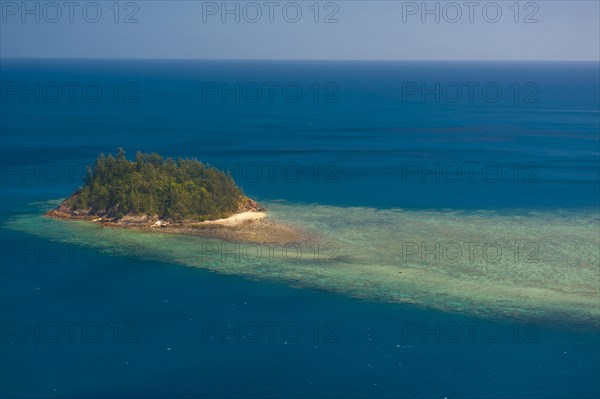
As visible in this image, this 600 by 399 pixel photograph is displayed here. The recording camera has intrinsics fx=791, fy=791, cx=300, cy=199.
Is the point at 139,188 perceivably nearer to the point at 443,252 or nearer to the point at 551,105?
the point at 443,252

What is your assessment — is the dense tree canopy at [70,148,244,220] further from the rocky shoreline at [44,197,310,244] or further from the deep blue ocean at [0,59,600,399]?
the deep blue ocean at [0,59,600,399]

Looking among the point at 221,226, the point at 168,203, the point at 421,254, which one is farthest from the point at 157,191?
the point at 421,254

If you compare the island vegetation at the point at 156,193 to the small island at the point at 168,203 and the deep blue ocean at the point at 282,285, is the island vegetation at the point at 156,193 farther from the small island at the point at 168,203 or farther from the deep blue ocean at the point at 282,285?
the deep blue ocean at the point at 282,285

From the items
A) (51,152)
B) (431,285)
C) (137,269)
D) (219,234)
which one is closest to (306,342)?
(431,285)

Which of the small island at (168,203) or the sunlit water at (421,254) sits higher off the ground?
the small island at (168,203)

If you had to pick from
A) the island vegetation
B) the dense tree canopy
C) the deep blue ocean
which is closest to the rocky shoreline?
the island vegetation

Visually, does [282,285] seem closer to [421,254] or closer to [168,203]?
[421,254]

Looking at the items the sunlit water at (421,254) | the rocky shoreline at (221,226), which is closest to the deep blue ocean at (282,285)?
the sunlit water at (421,254)
